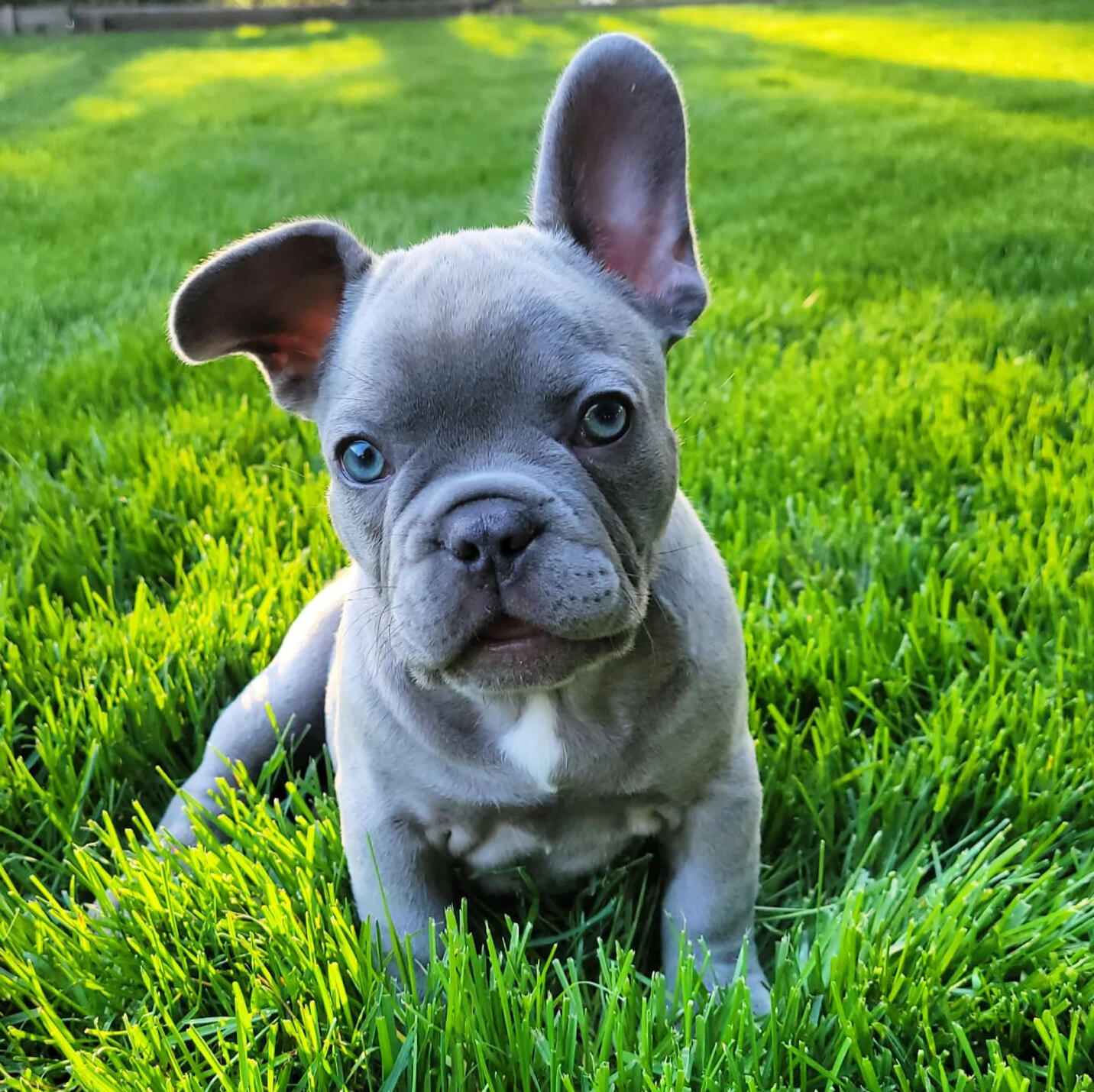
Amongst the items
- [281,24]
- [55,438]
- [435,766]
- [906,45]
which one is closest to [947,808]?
[435,766]

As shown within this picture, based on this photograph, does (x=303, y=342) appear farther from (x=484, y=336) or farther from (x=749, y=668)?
(x=749, y=668)

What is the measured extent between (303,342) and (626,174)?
68 centimetres

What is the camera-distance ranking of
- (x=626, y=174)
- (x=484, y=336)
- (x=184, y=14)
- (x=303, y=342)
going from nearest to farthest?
(x=484, y=336), (x=626, y=174), (x=303, y=342), (x=184, y=14)

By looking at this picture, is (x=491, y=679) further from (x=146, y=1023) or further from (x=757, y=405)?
(x=757, y=405)

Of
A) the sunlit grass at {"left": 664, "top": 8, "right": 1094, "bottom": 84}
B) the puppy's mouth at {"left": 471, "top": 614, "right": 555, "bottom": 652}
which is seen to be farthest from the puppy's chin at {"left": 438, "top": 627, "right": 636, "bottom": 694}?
the sunlit grass at {"left": 664, "top": 8, "right": 1094, "bottom": 84}

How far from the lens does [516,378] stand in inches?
63.4

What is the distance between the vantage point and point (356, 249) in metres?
1.97

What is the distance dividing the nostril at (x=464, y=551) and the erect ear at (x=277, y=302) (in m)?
0.67

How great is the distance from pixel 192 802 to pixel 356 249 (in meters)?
1.08

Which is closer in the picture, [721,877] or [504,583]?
[504,583]

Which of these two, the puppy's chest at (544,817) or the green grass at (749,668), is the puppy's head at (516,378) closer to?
the puppy's chest at (544,817)

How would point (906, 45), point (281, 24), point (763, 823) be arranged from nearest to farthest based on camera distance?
point (763, 823) → point (906, 45) → point (281, 24)

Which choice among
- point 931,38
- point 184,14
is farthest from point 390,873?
point 184,14

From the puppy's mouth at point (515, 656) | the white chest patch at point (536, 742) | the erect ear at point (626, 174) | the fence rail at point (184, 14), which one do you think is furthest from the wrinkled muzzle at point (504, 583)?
the fence rail at point (184, 14)
